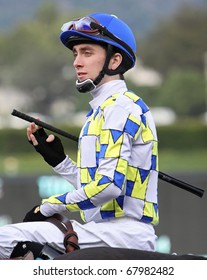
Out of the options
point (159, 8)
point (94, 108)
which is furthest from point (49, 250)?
point (159, 8)

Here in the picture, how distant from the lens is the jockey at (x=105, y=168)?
384 centimetres

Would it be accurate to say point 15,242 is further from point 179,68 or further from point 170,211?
point 179,68

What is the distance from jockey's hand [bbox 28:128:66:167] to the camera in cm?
426

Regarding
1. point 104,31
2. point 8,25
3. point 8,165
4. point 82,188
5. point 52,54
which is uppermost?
point 8,25

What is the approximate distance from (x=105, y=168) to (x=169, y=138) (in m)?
32.5

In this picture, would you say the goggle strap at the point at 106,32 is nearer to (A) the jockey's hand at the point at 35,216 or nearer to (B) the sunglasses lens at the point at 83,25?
(B) the sunglasses lens at the point at 83,25

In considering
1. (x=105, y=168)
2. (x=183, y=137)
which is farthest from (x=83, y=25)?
(x=183, y=137)

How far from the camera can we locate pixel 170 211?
9000 mm

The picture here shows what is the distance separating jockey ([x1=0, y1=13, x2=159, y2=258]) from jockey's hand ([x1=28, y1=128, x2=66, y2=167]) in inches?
10.5

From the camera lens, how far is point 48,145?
4.31 m

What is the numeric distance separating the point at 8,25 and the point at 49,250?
86.1 m

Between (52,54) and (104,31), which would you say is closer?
(104,31)

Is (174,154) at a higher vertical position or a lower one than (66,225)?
higher
